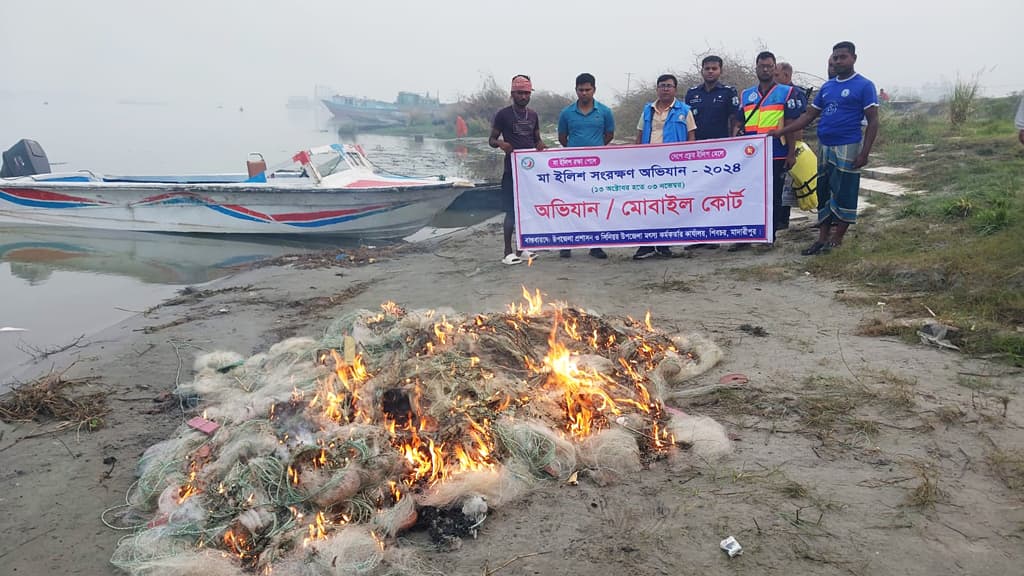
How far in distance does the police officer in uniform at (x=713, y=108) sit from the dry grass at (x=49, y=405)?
6.82 meters

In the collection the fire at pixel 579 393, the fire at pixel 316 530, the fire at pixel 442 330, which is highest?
A: the fire at pixel 442 330

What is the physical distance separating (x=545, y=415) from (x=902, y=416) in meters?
1.99

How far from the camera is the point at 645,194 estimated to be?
746cm

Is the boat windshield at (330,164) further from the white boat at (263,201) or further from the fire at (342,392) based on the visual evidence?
the fire at (342,392)

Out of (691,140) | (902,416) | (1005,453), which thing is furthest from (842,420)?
(691,140)

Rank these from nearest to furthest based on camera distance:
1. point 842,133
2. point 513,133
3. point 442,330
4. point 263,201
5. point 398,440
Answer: point 398,440 → point 442,330 → point 842,133 → point 513,133 → point 263,201

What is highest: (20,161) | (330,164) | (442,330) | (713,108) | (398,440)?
(20,161)

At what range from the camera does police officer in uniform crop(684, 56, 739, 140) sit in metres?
7.54

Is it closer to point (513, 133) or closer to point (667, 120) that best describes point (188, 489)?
point (513, 133)

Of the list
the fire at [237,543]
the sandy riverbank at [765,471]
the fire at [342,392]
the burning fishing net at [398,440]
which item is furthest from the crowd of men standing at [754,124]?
the fire at [237,543]

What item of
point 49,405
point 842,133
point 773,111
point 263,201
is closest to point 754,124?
point 773,111

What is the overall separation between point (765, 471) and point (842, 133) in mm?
4717

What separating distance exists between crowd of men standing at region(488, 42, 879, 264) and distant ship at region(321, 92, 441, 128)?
47313 millimetres

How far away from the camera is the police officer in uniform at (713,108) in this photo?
Answer: 7.54 metres
